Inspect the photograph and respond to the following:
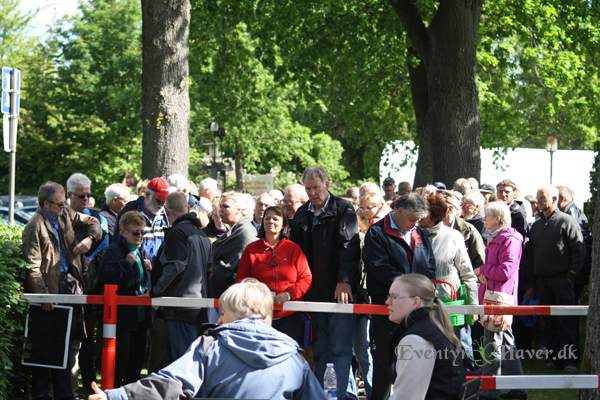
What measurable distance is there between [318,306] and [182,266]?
1244 millimetres

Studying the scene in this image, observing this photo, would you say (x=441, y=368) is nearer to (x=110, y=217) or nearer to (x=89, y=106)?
(x=110, y=217)

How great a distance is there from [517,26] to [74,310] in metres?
12.7

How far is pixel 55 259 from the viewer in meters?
6.16

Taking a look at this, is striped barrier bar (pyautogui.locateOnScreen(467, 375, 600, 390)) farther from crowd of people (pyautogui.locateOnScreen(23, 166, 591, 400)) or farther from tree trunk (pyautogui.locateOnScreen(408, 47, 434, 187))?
tree trunk (pyautogui.locateOnScreen(408, 47, 434, 187))

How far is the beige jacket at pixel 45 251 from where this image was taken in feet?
19.6

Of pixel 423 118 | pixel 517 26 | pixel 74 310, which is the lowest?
pixel 74 310

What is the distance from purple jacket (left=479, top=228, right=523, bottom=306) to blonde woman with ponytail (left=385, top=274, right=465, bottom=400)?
8.96 feet

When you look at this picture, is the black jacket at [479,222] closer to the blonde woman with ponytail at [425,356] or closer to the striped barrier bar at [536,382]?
the striped barrier bar at [536,382]

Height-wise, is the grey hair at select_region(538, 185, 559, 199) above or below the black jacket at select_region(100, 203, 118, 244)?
above

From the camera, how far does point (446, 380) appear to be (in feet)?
11.7

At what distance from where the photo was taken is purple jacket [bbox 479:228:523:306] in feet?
21.0

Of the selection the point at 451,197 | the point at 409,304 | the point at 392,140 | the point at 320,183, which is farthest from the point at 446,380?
the point at 392,140

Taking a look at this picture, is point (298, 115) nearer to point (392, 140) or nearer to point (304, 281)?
point (392, 140)

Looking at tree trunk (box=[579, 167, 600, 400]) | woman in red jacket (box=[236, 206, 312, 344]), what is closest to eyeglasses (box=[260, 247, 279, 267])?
woman in red jacket (box=[236, 206, 312, 344])
